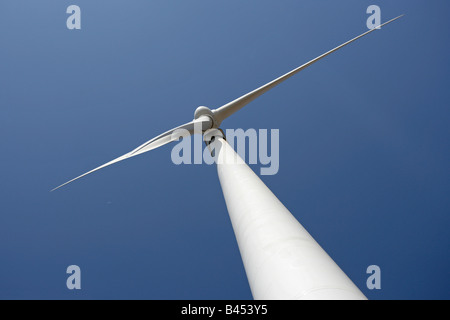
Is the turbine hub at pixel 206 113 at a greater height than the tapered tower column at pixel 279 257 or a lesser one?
greater

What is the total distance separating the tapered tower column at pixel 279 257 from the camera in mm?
3387

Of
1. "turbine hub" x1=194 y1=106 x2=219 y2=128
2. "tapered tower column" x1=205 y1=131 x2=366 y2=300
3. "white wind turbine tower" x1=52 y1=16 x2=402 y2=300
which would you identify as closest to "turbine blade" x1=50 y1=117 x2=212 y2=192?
"turbine hub" x1=194 y1=106 x2=219 y2=128

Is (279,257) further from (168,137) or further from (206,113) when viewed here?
(206,113)

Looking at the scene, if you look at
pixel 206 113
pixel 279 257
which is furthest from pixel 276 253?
pixel 206 113

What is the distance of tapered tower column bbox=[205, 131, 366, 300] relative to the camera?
3387 mm

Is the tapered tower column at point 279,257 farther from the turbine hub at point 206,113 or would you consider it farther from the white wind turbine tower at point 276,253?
the turbine hub at point 206,113

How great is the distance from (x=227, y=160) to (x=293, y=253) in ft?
18.4

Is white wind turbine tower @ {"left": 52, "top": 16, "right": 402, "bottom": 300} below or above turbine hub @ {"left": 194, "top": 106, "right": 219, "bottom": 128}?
below

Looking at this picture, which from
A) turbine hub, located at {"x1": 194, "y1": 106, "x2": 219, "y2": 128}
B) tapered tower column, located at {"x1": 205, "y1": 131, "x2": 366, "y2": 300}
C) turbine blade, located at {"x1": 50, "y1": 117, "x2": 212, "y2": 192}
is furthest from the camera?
turbine hub, located at {"x1": 194, "y1": 106, "x2": 219, "y2": 128}

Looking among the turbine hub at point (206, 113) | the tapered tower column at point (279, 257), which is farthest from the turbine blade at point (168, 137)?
the tapered tower column at point (279, 257)

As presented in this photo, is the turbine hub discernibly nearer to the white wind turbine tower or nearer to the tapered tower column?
the white wind turbine tower

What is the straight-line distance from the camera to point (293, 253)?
4012mm
